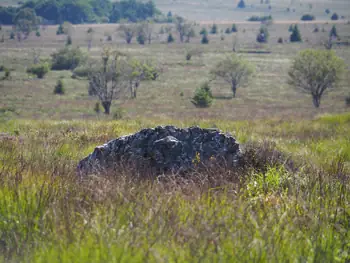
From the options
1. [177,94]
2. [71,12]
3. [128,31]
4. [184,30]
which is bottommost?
[177,94]

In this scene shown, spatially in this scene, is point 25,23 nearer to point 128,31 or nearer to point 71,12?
point 128,31

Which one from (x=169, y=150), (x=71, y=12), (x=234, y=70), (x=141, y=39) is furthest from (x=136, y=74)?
(x=71, y=12)

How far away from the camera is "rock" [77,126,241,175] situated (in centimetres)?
633

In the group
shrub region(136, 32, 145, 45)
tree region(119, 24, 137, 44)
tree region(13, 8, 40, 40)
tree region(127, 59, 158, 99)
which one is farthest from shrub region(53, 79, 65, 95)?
tree region(119, 24, 137, 44)

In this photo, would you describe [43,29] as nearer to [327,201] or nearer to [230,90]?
[230,90]

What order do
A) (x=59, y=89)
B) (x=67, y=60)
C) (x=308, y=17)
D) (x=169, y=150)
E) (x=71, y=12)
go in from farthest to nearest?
(x=308, y=17) → (x=71, y=12) → (x=67, y=60) → (x=59, y=89) → (x=169, y=150)

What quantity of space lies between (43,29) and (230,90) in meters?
92.2

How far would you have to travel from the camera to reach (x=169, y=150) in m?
6.38

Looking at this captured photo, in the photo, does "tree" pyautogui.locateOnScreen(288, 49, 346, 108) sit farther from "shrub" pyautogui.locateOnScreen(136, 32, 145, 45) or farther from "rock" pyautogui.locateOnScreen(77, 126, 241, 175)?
"shrub" pyautogui.locateOnScreen(136, 32, 145, 45)

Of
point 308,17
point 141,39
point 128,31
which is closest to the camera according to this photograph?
point 141,39

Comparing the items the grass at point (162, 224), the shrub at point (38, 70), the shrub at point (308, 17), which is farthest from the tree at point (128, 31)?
the grass at point (162, 224)

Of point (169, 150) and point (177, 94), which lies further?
point (177, 94)

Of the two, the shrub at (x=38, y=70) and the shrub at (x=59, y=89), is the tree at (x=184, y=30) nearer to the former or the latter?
the shrub at (x=38, y=70)

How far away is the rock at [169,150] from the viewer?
20.8ft
